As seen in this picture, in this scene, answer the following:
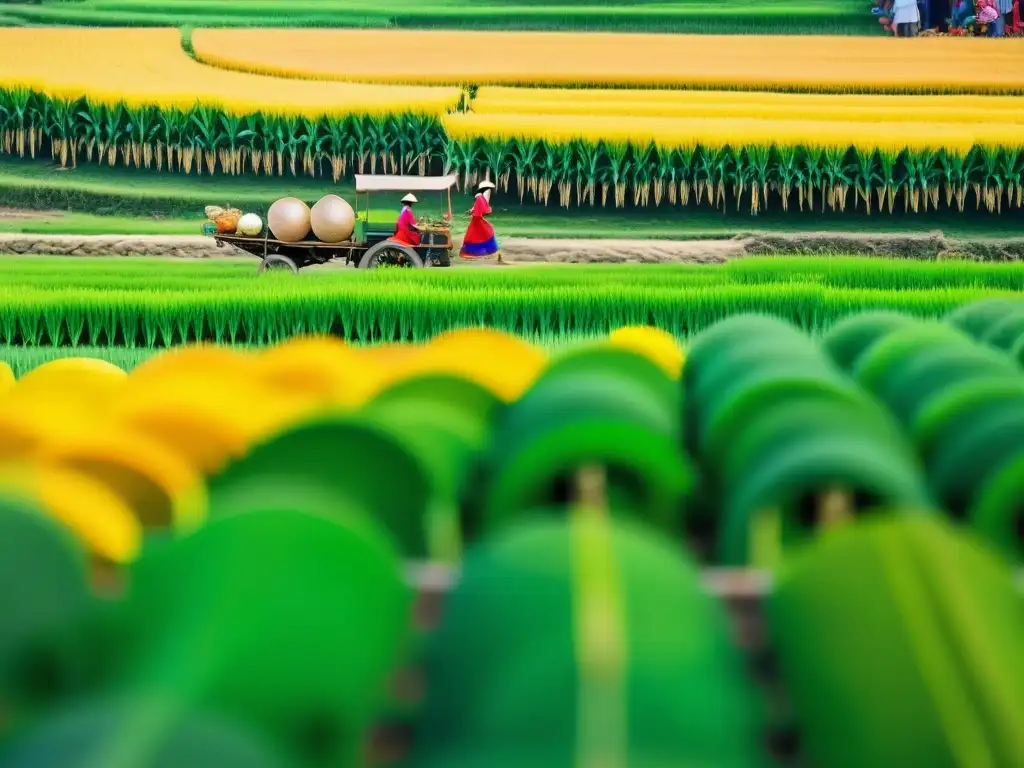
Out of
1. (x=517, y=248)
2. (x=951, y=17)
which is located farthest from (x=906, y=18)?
(x=517, y=248)

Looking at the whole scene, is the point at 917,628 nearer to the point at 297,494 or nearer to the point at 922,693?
the point at 922,693

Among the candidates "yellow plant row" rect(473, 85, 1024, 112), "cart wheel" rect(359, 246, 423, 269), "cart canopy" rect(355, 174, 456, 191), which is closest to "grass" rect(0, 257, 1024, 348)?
"cart wheel" rect(359, 246, 423, 269)

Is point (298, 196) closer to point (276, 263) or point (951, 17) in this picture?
point (276, 263)

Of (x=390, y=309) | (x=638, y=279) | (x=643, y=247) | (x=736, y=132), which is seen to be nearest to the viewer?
(x=390, y=309)

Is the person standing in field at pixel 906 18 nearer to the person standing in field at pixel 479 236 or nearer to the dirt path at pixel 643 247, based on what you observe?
the dirt path at pixel 643 247

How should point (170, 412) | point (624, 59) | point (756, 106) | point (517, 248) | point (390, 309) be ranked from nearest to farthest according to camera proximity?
point (170, 412)
point (390, 309)
point (517, 248)
point (756, 106)
point (624, 59)

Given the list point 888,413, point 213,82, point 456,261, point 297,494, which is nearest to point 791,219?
point 456,261

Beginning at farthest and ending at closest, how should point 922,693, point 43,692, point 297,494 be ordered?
point 297,494, point 43,692, point 922,693
